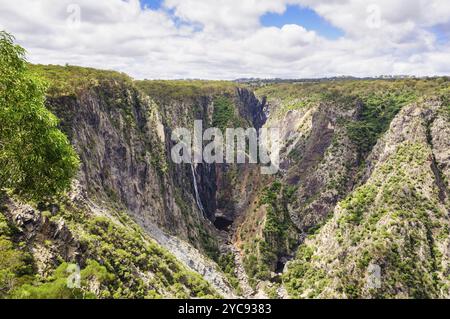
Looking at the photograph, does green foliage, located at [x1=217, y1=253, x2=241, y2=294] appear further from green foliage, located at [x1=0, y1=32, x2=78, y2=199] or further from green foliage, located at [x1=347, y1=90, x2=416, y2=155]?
green foliage, located at [x1=0, y1=32, x2=78, y2=199]

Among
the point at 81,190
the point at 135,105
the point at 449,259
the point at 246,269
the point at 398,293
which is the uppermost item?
the point at 135,105

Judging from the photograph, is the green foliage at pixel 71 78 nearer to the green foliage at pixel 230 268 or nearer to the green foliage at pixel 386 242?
the green foliage at pixel 230 268

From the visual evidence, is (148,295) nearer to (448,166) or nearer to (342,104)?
(448,166)

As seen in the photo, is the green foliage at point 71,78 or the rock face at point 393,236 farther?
the green foliage at point 71,78

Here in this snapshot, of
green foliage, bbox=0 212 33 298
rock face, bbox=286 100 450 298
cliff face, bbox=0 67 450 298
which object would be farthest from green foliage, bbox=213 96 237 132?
green foliage, bbox=0 212 33 298

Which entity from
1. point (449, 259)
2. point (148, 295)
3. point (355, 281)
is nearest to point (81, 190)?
point (148, 295)

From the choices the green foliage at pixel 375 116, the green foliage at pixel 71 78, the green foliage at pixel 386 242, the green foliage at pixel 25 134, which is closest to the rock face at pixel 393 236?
the green foliage at pixel 386 242
